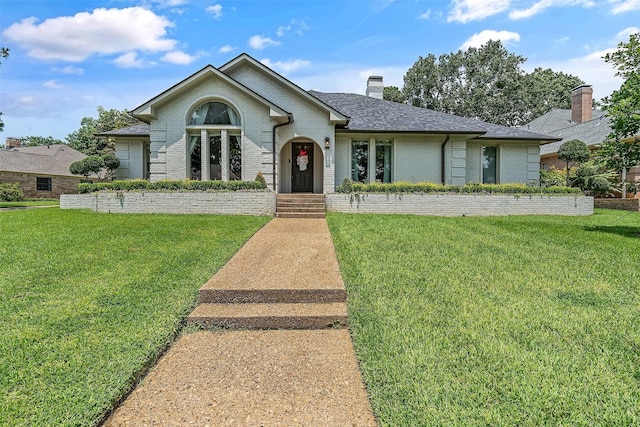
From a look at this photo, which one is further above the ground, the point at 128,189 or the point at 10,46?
the point at 10,46

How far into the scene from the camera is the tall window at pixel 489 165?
642 inches

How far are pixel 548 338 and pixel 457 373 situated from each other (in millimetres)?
1263

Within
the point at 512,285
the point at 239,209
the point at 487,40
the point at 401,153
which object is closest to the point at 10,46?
the point at 239,209

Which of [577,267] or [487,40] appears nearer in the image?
[577,267]

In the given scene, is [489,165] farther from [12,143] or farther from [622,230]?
[12,143]

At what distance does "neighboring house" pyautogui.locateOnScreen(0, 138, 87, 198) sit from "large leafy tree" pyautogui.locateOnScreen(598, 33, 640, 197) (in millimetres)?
34144

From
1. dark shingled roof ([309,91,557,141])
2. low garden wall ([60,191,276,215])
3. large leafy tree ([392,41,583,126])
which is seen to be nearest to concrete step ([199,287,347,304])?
low garden wall ([60,191,276,215])

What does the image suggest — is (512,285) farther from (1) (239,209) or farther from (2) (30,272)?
(1) (239,209)

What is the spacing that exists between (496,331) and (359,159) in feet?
40.9

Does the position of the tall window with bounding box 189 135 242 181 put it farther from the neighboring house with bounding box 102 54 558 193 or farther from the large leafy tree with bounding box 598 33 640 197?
the large leafy tree with bounding box 598 33 640 197

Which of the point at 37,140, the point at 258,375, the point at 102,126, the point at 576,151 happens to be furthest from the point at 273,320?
the point at 37,140

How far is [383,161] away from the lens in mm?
15352

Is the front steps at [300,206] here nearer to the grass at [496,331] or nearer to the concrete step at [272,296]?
the grass at [496,331]

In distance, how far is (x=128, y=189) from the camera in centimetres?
1212
